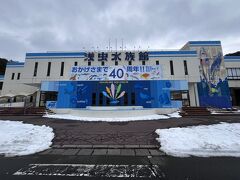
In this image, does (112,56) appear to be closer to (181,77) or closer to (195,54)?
(181,77)

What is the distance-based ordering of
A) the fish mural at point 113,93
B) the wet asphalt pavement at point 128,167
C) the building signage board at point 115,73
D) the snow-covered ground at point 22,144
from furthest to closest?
the building signage board at point 115,73 < the fish mural at point 113,93 < the snow-covered ground at point 22,144 < the wet asphalt pavement at point 128,167

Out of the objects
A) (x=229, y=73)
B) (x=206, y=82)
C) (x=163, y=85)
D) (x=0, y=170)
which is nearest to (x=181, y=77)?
(x=206, y=82)

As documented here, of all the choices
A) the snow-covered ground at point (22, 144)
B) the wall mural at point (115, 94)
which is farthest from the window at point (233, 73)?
the snow-covered ground at point (22, 144)

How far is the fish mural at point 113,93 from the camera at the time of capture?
2088 cm

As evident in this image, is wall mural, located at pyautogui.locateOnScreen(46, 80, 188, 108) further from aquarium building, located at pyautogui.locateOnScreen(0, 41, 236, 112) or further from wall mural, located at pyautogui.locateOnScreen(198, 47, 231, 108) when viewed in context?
wall mural, located at pyautogui.locateOnScreen(198, 47, 231, 108)

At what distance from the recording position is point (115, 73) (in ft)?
72.0

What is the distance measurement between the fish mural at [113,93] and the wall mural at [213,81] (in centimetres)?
1765

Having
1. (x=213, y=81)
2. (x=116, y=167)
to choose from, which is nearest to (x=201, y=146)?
(x=116, y=167)

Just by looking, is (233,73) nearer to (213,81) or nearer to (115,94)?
(213,81)

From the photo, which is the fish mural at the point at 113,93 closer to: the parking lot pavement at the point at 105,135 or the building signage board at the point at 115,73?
the building signage board at the point at 115,73

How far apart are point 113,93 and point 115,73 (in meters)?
3.36

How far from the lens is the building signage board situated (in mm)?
21844

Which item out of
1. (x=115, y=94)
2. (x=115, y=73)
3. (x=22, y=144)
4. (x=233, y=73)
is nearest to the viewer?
(x=22, y=144)

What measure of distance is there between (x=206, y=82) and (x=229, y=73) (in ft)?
25.9
